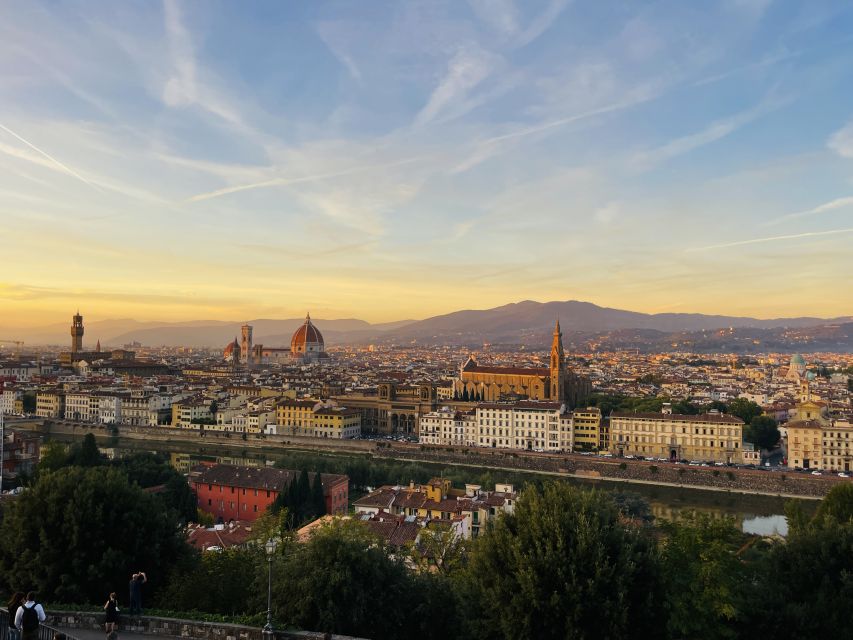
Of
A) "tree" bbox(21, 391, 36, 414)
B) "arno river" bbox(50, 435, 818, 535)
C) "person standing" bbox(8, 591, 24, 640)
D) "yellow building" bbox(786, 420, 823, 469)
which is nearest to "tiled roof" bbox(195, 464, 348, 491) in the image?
"arno river" bbox(50, 435, 818, 535)

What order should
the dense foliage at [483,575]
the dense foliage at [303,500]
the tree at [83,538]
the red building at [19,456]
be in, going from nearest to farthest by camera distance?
the dense foliage at [483,575], the tree at [83,538], the dense foliage at [303,500], the red building at [19,456]

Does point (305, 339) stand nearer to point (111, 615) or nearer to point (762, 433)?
point (762, 433)

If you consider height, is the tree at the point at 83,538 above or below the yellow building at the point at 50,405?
above

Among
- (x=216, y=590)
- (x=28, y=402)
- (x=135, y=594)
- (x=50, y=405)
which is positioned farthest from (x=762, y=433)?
(x=28, y=402)

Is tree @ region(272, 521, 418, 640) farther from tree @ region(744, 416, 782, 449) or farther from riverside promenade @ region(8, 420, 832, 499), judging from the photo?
tree @ region(744, 416, 782, 449)

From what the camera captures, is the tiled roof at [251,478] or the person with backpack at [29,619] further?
the tiled roof at [251,478]

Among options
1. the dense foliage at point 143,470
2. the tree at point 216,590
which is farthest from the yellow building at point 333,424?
the tree at point 216,590

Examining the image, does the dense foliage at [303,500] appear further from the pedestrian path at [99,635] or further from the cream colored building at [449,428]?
the cream colored building at [449,428]
